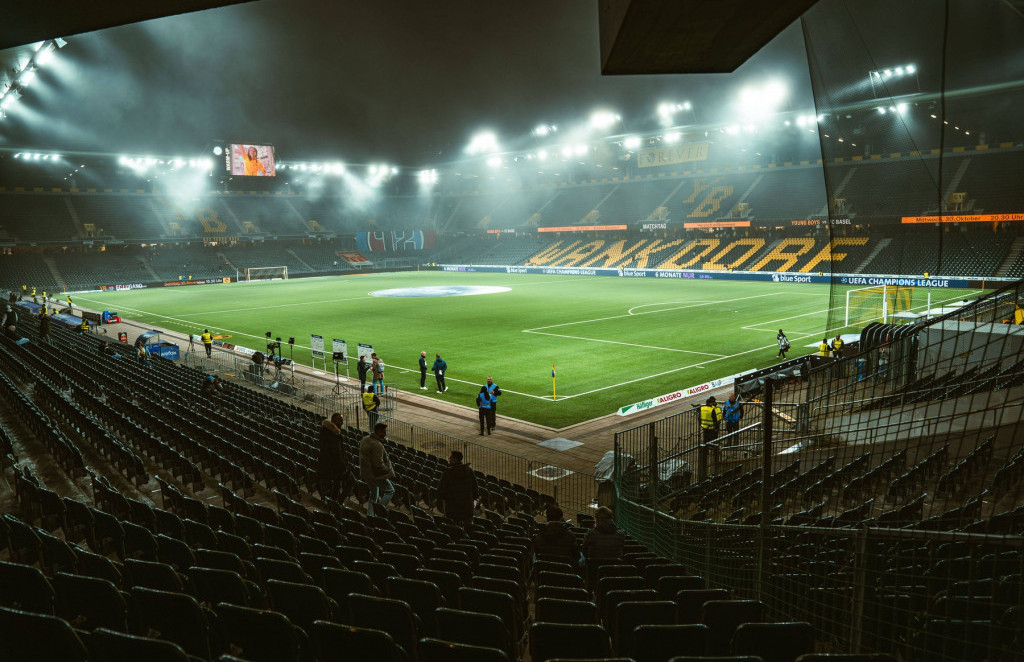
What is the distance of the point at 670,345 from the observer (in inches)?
1261

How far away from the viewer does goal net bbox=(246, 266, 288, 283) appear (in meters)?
83.9

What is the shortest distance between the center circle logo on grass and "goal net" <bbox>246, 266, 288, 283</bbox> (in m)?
26.2

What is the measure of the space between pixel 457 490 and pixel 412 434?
8730 millimetres

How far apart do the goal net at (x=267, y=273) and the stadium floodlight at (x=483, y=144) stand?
34311 millimetres

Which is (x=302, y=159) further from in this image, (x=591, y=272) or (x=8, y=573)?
(x=8, y=573)

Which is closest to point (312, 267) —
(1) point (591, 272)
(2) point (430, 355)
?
(1) point (591, 272)

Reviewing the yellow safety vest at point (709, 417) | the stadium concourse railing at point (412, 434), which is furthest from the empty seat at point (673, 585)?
the yellow safety vest at point (709, 417)

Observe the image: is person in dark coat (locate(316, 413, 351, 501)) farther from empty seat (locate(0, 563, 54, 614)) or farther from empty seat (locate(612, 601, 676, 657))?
empty seat (locate(612, 601, 676, 657))

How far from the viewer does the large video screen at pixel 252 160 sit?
90.0 meters

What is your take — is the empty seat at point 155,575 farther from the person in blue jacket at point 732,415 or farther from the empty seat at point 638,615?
the person in blue jacket at point 732,415

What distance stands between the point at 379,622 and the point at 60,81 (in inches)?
2456

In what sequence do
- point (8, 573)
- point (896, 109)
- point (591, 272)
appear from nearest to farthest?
1. point (8, 573)
2. point (896, 109)
3. point (591, 272)

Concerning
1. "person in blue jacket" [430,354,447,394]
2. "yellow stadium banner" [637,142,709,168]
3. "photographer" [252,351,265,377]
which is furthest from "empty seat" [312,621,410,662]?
"yellow stadium banner" [637,142,709,168]

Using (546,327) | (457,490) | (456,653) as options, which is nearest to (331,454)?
(457,490)
